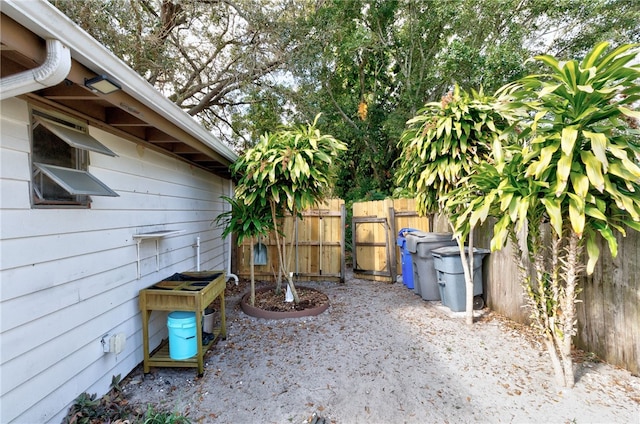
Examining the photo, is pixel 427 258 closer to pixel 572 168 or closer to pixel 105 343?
pixel 572 168

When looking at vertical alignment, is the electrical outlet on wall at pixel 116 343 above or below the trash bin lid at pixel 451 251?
below

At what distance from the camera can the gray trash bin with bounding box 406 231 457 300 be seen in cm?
433

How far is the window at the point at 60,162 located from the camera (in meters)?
1.79

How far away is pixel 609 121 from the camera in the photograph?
198 cm

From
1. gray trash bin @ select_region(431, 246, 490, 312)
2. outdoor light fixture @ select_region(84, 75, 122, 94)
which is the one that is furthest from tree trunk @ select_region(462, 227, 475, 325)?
outdoor light fixture @ select_region(84, 75, 122, 94)

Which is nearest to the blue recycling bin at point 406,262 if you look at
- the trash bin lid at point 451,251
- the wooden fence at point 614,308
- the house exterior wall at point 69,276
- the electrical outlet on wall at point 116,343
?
the trash bin lid at point 451,251

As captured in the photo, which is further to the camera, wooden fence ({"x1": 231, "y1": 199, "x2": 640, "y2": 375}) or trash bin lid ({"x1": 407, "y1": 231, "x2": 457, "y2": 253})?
trash bin lid ({"x1": 407, "y1": 231, "x2": 457, "y2": 253})

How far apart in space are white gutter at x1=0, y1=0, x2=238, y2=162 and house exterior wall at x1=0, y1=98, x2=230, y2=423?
547 millimetres

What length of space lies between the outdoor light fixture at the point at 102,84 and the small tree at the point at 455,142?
117 inches

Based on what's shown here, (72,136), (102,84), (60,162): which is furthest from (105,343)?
(102,84)

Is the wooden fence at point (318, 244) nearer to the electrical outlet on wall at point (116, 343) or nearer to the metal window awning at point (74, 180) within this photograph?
the electrical outlet on wall at point (116, 343)

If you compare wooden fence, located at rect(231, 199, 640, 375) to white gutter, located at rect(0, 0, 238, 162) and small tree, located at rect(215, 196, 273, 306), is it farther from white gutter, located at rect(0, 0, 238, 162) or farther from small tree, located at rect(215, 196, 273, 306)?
white gutter, located at rect(0, 0, 238, 162)

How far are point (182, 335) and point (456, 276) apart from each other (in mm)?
3385

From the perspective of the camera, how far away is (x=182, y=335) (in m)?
2.55
